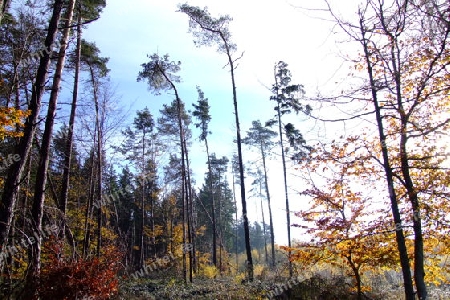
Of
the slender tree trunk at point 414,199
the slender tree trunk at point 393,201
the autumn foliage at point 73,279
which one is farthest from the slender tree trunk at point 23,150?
the slender tree trunk at point 414,199

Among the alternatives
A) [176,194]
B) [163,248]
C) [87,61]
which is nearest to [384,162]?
[87,61]

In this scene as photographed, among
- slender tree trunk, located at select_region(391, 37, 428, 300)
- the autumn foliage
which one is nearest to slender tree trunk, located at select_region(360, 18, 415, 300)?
slender tree trunk, located at select_region(391, 37, 428, 300)

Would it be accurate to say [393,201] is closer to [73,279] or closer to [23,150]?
[23,150]

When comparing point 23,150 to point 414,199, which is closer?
point 23,150

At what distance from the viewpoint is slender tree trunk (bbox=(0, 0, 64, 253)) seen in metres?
4.87

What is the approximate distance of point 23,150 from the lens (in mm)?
5250

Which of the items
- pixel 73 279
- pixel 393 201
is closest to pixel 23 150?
pixel 73 279

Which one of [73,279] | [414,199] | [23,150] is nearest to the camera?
[23,150]

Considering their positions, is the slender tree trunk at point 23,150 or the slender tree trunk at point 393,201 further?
the slender tree trunk at point 393,201

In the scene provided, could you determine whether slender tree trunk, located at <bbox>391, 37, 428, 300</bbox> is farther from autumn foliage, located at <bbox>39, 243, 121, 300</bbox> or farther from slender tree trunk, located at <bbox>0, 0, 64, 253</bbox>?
autumn foliage, located at <bbox>39, 243, 121, 300</bbox>

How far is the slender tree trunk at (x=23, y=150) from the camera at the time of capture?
4.87m

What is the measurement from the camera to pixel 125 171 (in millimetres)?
39906

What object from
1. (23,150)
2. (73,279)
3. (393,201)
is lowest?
(73,279)

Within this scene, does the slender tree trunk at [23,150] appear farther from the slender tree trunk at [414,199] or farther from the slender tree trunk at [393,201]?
the slender tree trunk at [414,199]
